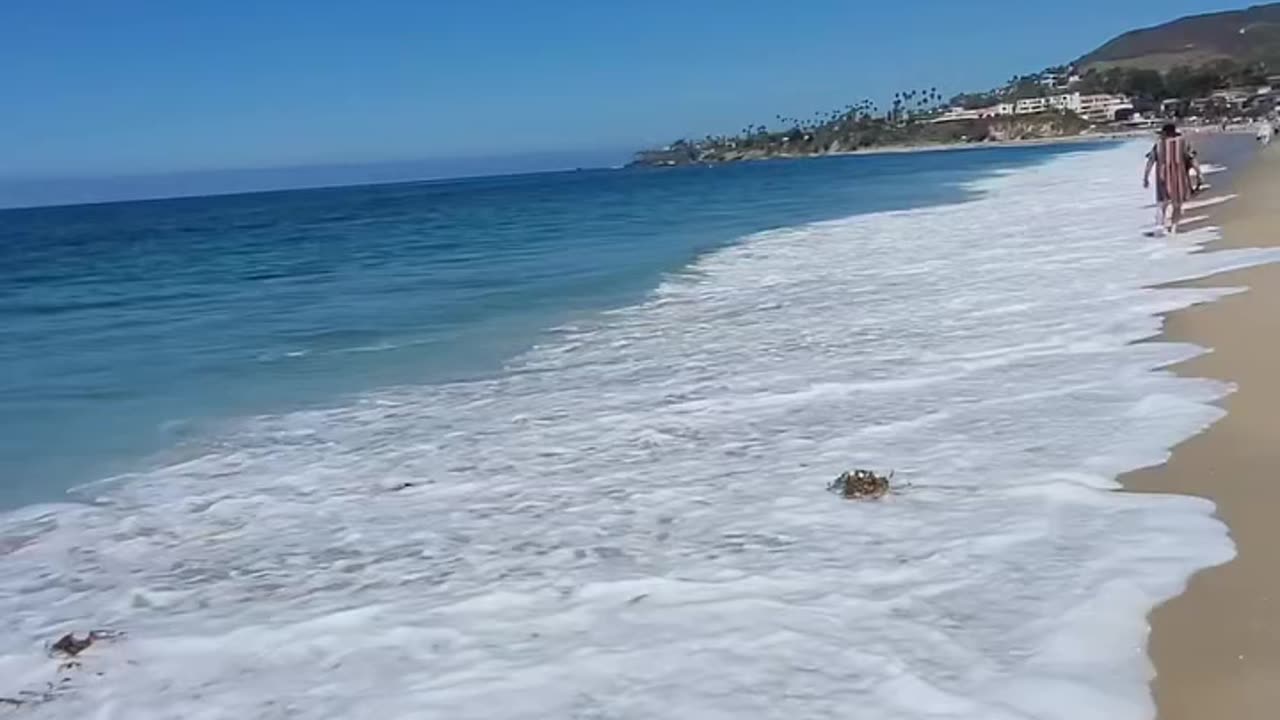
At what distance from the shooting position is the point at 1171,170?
17.8 meters

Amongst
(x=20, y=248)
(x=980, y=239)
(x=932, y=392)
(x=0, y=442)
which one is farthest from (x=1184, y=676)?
(x=20, y=248)

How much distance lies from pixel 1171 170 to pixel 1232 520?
13.9 metres

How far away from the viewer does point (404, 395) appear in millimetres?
10602

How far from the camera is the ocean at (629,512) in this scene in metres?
4.44

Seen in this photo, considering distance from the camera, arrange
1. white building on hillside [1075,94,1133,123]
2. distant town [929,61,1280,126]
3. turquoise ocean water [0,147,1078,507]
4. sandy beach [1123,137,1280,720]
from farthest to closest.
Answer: white building on hillside [1075,94,1133,123]
distant town [929,61,1280,126]
turquoise ocean water [0,147,1078,507]
sandy beach [1123,137,1280,720]

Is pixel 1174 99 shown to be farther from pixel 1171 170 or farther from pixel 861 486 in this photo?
pixel 861 486

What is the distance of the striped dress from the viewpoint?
17.7 meters

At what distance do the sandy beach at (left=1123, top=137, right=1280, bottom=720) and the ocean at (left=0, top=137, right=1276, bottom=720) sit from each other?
0.12 m

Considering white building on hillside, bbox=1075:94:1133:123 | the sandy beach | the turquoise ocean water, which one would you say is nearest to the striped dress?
the sandy beach

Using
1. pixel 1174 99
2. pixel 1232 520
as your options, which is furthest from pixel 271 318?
pixel 1174 99

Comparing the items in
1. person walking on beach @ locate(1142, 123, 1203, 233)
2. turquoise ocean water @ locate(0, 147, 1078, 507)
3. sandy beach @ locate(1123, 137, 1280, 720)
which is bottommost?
turquoise ocean water @ locate(0, 147, 1078, 507)

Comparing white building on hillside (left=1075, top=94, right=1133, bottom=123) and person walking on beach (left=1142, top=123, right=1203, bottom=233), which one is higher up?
white building on hillside (left=1075, top=94, right=1133, bottom=123)

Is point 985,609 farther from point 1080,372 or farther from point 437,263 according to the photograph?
point 437,263

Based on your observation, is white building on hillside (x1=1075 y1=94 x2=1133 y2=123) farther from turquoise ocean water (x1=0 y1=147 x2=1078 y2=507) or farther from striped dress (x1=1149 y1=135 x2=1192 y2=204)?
striped dress (x1=1149 y1=135 x2=1192 y2=204)
